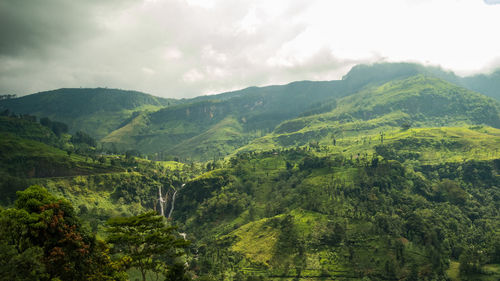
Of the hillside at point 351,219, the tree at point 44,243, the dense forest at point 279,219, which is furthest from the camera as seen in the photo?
the hillside at point 351,219

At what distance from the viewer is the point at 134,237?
1431 inches

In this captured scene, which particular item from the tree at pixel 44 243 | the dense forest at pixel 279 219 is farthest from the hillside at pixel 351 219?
the tree at pixel 44 243

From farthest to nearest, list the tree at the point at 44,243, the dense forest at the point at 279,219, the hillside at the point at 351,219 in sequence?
the hillside at the point at 351,219
the dense forest at the point at 279,219
the tree at the point at 44,243

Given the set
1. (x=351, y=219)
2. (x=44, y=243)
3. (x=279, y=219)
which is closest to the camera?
(x=44, y=243)

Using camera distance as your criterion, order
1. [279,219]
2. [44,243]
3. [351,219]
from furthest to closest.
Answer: [279,219], [351,219], [44,243]

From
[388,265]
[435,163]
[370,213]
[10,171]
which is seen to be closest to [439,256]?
[388,265]

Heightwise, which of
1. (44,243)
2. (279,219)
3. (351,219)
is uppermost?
(44,243)

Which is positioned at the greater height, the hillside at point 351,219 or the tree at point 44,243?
the tree at point 44,243

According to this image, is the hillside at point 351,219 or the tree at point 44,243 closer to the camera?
the tree at point 44,243

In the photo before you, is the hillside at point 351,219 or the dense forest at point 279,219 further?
the hillside at point 351,219

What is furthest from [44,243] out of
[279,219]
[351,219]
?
[351,219]

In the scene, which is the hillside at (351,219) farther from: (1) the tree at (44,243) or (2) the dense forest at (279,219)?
(1) the tree at (44,243)

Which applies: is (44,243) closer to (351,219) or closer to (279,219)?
(279,219)

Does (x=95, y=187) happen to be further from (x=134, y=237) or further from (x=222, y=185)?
(x=134, y=237)
